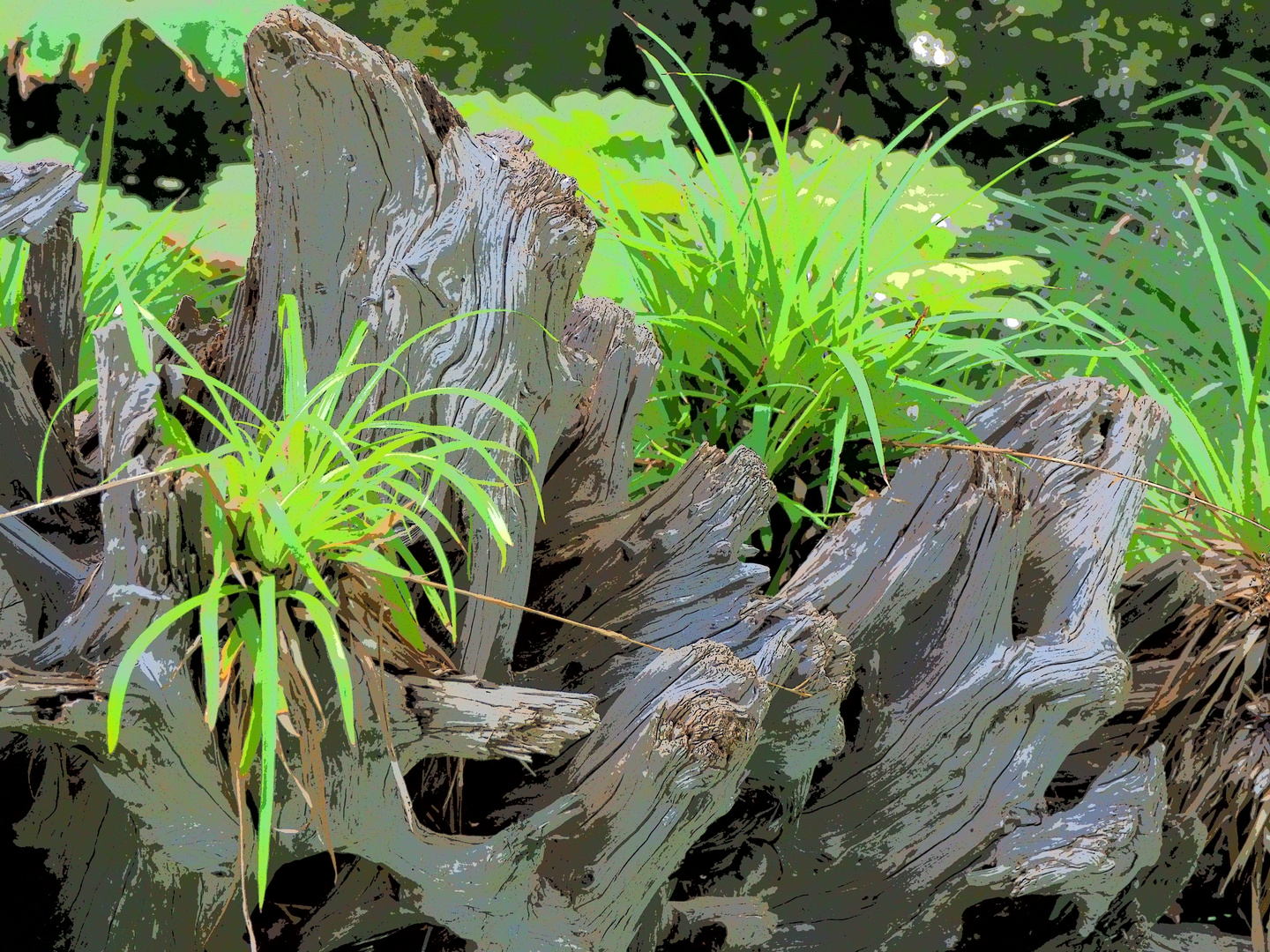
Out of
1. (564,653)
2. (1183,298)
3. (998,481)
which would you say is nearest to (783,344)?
(998,481)

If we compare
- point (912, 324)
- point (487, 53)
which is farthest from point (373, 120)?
point (487, 53)

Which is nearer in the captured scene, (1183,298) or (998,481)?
(998,481)

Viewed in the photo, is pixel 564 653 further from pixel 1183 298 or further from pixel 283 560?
pixel 1183 298

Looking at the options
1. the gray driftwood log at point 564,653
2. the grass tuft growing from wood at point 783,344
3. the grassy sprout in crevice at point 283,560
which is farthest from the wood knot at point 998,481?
the grassy sprout in crevice at point 283,560

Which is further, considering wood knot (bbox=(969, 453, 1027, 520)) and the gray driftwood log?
wood knot (bbox=(969, 453, 1027, 520))

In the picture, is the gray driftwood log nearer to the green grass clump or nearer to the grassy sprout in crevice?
the grassy sprout in crevice

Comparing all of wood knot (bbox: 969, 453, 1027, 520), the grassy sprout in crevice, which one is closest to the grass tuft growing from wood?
wood knot (bbox: 969, 453, 1027, 520)

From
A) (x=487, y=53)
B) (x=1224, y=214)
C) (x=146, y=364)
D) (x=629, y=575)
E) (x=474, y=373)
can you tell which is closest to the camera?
(x=146, y=364)

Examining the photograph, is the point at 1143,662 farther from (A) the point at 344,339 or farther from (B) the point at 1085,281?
(B) the point at 1085,281
